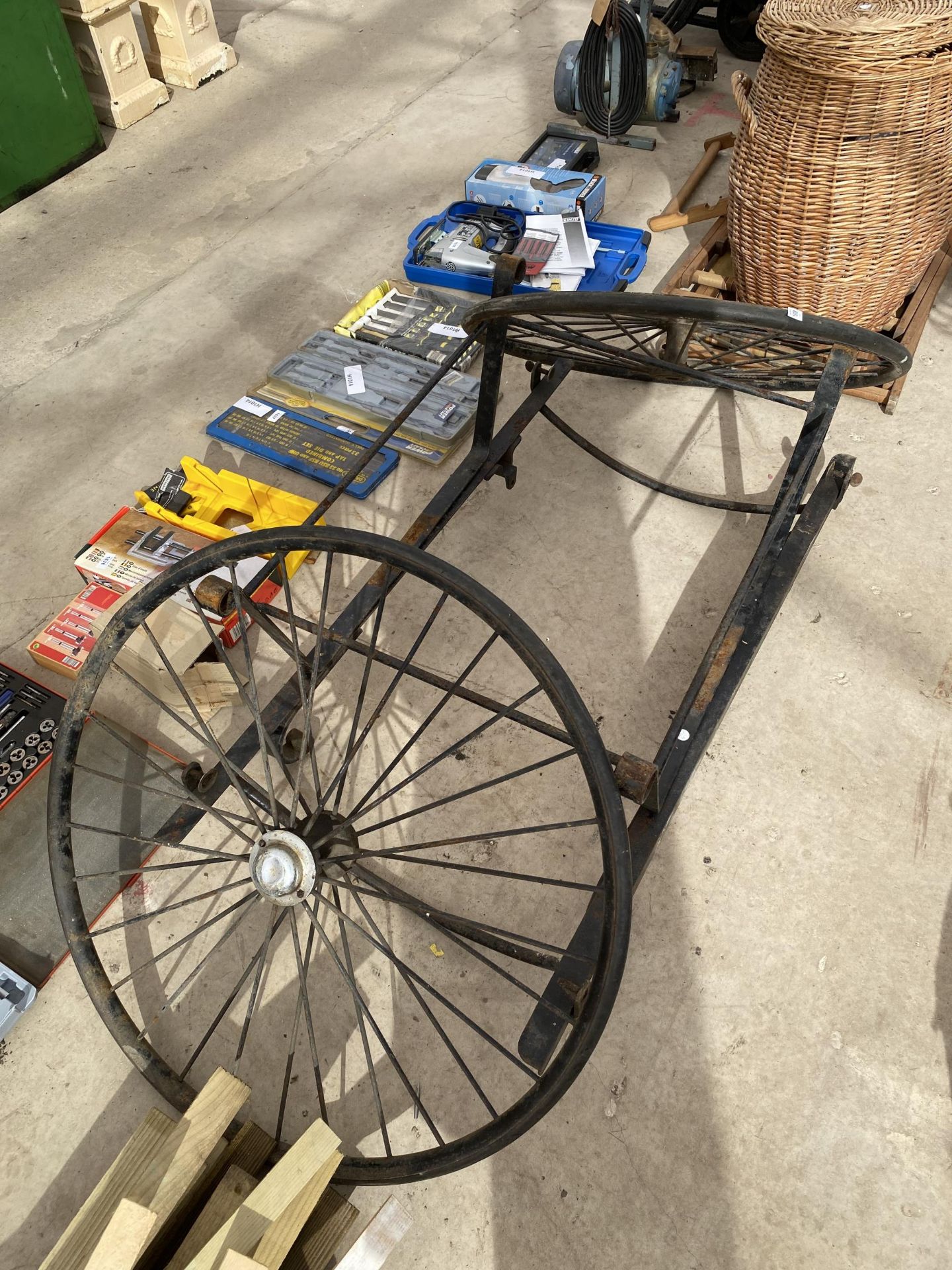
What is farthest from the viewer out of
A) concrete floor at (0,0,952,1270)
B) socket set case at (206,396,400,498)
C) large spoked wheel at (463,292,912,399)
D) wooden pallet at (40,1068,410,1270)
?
socket set case at (206,396,400,498)

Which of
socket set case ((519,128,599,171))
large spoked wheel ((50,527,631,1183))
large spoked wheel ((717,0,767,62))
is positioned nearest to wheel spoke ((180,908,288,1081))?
large spoked wheel ((50,527,631,1183))

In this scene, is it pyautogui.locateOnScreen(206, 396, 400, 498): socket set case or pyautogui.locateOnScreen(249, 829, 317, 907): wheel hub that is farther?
pyautogui.locateOnScreen(206, 396, 400, 498): socket set case

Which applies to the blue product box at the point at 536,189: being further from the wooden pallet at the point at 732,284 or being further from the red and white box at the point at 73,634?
the red and white box at the point at 73,634

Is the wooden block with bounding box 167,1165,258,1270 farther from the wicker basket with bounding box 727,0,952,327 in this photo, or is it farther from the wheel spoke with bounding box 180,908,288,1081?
the wicker basket with bounding box 727,0,952,327

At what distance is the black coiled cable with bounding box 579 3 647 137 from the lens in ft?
14.2

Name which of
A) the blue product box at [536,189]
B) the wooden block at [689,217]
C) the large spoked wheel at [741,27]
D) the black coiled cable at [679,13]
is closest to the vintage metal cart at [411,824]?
the blue product box at [536,189]

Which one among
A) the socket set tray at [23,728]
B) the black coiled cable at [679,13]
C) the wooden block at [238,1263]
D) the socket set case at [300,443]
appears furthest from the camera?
the black coiled cable at [679,13]

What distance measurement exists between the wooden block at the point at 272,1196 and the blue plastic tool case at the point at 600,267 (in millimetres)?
3027

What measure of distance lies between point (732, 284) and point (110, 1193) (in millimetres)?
3537

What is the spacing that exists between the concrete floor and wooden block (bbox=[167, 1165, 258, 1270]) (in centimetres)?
40

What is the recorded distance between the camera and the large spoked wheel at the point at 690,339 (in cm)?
161

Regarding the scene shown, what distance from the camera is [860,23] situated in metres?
2.71

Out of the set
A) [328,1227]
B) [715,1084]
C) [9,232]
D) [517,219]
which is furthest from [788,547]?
[9,232]

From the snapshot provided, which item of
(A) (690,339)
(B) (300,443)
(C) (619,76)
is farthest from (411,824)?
(C) (619,76)
